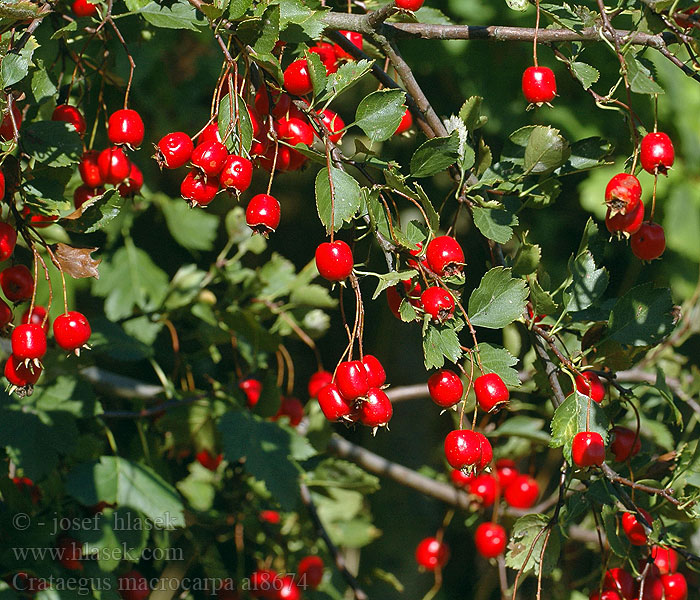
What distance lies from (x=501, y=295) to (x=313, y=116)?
287 millimetres

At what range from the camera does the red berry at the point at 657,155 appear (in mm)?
820

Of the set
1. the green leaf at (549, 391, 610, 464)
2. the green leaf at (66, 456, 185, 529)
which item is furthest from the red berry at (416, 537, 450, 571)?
the green leaf at (549, 391, 610, 464)

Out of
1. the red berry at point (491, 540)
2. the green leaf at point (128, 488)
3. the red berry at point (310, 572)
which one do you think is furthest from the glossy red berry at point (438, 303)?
the red berry at point (310, 572)

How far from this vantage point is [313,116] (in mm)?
798

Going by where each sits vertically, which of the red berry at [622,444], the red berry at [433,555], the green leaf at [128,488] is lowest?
the red berry at [433,555]

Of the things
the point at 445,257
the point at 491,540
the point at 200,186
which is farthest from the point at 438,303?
the point at 491,540

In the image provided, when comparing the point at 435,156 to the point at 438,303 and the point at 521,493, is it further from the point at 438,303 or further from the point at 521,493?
the point at 521,493

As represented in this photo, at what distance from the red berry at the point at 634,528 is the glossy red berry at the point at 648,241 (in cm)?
32

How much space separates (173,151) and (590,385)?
1.75ft

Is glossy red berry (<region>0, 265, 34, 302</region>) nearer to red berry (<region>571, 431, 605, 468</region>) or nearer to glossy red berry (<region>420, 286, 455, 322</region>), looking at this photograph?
glossy red berry (<region>420, 286, 455, 322</region>)

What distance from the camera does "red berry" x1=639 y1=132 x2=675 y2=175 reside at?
82 cm

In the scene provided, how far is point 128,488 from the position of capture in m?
1.23

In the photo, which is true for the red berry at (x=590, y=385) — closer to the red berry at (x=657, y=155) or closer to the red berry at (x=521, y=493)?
the red berry at (x=657, y=155)

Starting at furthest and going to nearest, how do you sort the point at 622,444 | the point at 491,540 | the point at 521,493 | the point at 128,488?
the point at 521,493
the point at 491,540
the point at 128,488
the point at 622,444
